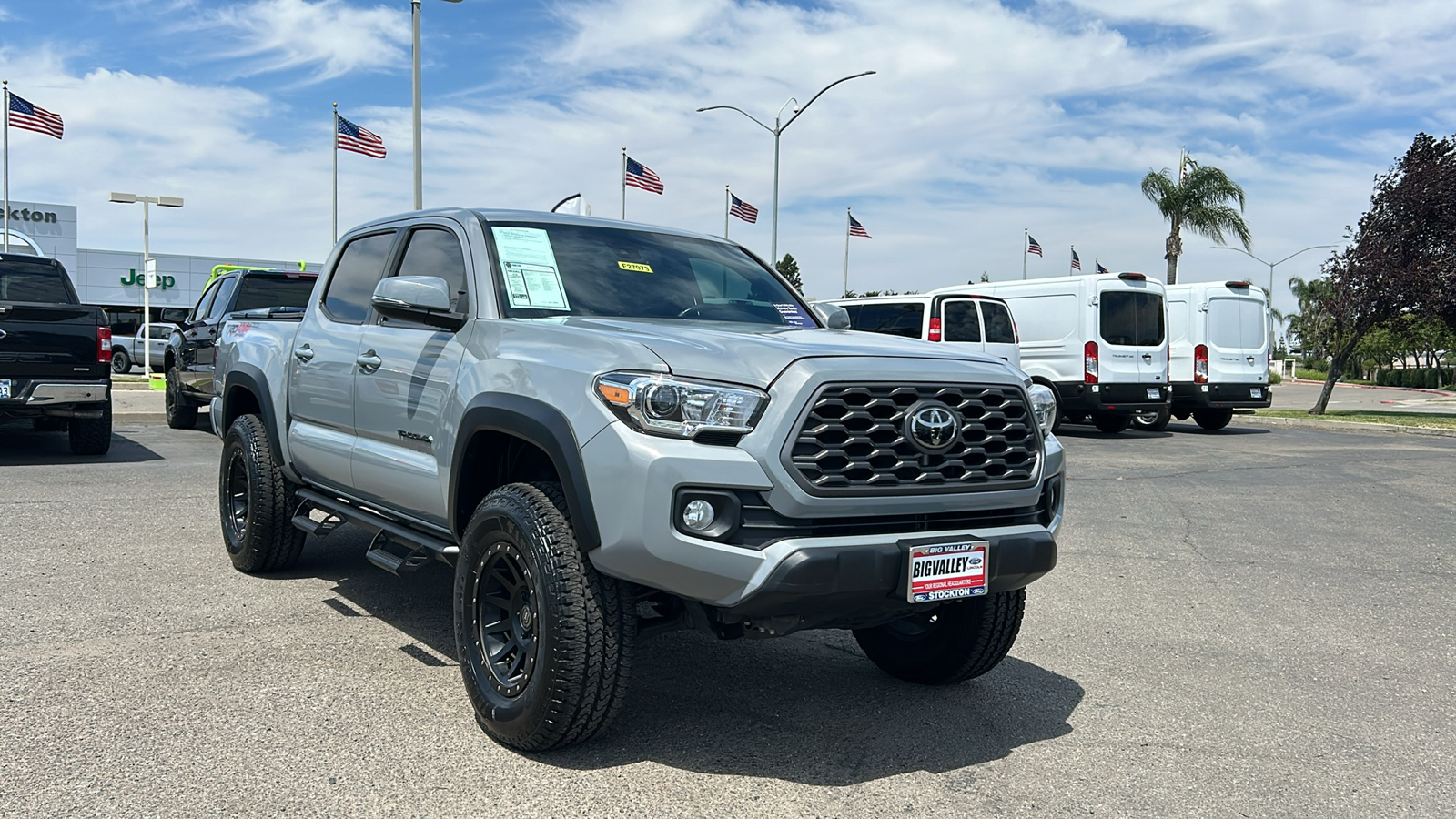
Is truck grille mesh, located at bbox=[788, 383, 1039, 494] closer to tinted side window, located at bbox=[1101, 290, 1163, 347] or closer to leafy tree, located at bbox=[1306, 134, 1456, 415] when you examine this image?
tinted side window, located at bbox=[1101, 290, 1163, 347]

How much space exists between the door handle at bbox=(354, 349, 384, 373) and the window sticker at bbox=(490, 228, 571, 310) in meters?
0.78

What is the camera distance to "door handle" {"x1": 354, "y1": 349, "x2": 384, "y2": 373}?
4992 mm

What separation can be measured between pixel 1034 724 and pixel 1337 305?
25.1 m

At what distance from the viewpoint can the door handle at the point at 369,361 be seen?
4.99 m

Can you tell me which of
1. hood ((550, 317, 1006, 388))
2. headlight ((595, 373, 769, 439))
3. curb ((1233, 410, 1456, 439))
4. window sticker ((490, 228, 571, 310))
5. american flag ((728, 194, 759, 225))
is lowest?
curb ((1233, 410, 1456, 439))

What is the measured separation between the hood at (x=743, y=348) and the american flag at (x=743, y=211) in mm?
30735

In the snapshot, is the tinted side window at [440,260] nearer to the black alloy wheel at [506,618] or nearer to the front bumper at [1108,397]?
the black alloy wheel at [506,618]

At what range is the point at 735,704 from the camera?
439 centimetres

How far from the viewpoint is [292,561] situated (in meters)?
6.32

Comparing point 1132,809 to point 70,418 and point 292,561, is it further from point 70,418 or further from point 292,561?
point 70,418

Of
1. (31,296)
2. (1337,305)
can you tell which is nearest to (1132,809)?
(31,296)

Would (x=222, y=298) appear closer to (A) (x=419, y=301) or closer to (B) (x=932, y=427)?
(A) (x=419, y=301)

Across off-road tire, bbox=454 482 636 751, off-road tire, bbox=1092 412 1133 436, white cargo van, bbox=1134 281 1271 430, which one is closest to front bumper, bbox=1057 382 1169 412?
off-road tire, bbox=1092 412 1133 436

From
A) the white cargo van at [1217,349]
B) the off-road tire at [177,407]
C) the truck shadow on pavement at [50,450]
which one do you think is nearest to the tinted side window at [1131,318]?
the white cargo van at [1217,349]
